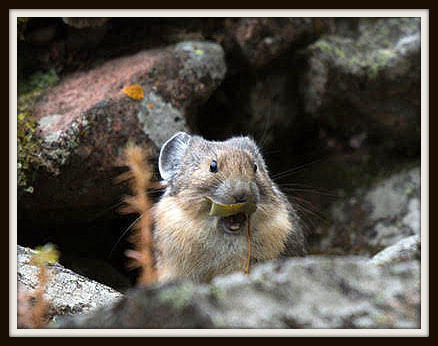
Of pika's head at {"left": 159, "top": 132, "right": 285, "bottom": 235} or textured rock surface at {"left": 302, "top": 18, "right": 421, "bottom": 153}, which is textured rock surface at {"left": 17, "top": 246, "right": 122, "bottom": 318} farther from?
textured rock surface at {"left": 302, "top": 18, "right": 421, "bottom": 153}

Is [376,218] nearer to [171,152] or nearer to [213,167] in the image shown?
[171,152]

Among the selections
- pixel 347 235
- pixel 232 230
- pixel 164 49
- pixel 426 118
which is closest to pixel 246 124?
pixel 164 49

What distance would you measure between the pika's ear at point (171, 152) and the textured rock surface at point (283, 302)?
4.03 m

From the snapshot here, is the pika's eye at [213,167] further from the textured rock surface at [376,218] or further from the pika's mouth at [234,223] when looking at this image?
the textured rock surface at [376,218]

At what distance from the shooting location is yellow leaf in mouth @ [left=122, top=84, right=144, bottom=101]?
7672 mm

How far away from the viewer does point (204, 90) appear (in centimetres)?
826

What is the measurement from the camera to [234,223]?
5.81 metres

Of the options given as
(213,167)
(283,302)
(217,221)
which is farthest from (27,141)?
(283,302)

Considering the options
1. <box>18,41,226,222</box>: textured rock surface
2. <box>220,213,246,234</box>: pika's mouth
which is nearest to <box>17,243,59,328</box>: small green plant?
<box>220,213,246,234</box>: pika's mouth

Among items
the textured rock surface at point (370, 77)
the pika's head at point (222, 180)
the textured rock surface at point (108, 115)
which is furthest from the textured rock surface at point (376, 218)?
the textured rock surface at point (108, 115)

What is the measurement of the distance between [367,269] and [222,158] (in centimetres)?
293

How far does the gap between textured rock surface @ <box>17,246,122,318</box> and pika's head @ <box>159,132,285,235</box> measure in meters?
1.46

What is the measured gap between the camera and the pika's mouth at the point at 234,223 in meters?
5.80

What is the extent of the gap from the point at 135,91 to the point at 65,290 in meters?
3.37
